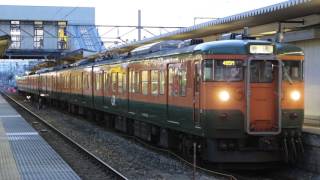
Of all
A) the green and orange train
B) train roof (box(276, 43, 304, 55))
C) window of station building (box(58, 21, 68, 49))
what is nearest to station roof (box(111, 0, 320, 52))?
train roof (box(276, 43, 304, 55))

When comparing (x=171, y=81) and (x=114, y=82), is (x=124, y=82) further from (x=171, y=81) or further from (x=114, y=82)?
(x=171, y=81)

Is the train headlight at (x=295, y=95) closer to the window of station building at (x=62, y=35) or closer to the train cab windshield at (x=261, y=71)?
the train cab windshield at (x=261, y=71)

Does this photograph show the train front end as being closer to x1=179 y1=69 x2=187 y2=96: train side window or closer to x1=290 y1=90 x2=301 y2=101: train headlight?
x1=290 y1=90 x2=301 y2=101: train headlight

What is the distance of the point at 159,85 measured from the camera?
15617 mm

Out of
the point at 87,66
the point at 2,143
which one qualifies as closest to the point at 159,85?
the point at 2,143

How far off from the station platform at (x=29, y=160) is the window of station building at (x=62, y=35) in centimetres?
3878

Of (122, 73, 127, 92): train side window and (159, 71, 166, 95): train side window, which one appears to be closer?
(159, 71, 166, 95): train side window

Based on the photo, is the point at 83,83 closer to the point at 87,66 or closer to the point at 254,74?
the point at 87,66

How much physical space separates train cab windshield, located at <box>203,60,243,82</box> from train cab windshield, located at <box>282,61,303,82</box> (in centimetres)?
96

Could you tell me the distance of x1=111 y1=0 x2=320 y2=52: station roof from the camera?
14734 millimetres

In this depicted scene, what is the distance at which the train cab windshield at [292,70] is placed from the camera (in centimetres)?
1259

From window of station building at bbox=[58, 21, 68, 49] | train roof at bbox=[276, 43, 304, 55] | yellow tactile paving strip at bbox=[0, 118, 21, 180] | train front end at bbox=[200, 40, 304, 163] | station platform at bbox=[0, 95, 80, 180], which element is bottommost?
station platform at bbox=[0, 95, 80, 180]

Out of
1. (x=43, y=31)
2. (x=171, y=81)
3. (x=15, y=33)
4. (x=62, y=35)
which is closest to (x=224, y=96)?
(x=171, y=81)

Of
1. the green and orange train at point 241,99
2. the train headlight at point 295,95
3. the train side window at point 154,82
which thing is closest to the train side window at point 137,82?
the train side window at point 154,82
